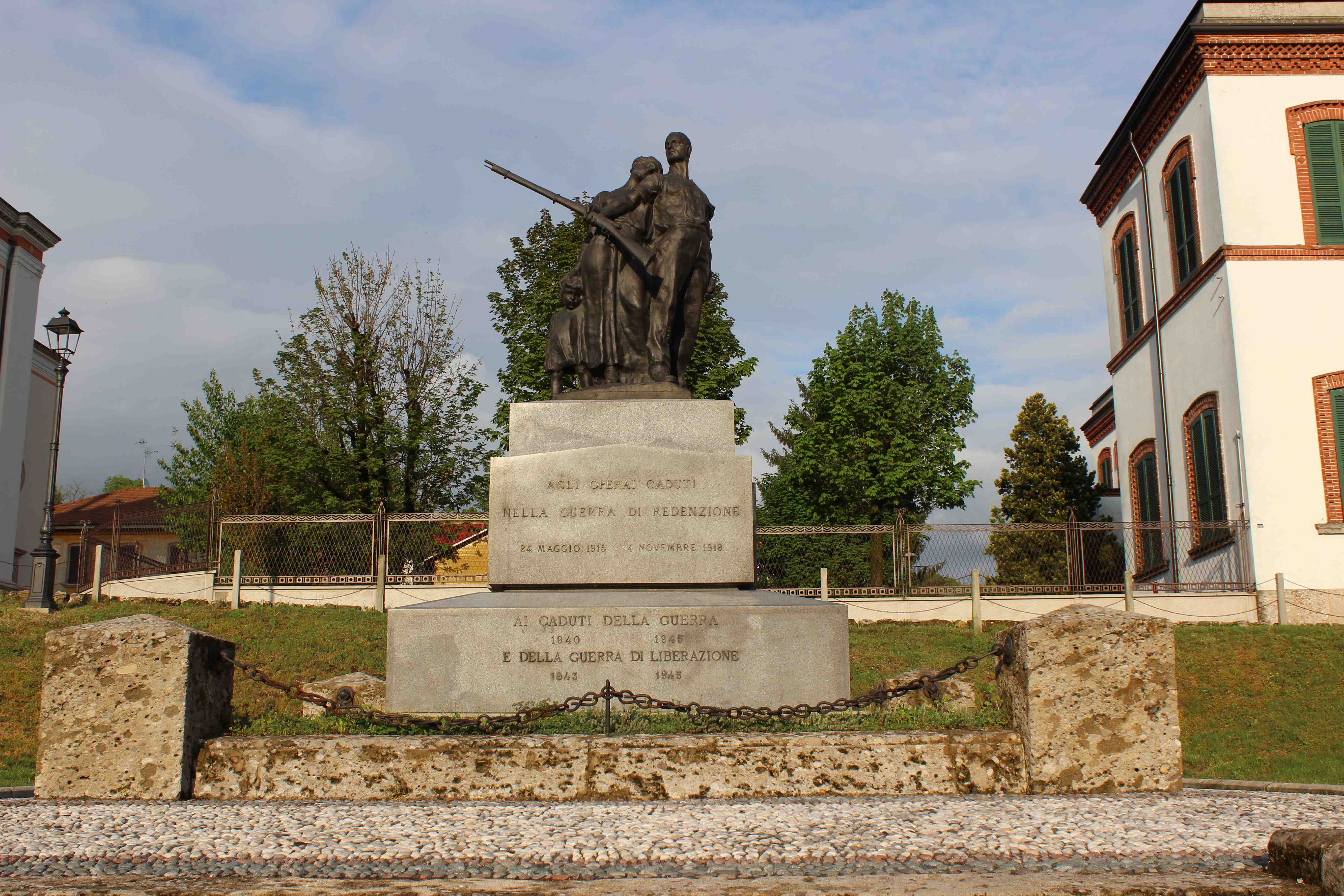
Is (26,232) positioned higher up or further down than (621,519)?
higher up

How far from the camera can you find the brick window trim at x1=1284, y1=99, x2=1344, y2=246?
24.3 metres

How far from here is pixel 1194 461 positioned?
26375 millimetres

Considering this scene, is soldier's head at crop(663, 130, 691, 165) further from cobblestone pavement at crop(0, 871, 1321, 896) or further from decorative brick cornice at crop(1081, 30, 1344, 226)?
decorative brick cornice at crop(1081, 30, 1344, 226)

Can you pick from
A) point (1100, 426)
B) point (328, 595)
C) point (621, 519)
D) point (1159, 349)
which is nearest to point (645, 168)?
point (621, 519)

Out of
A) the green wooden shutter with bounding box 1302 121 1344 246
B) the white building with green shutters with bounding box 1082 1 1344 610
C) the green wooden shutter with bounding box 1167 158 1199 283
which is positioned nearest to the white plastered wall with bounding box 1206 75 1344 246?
the white building with green shutters with bounding box 1082 1 1344 610

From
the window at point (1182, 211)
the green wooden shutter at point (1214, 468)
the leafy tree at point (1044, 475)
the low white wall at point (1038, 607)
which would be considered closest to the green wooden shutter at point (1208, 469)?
the green wooden shutter at point (1214, 468)

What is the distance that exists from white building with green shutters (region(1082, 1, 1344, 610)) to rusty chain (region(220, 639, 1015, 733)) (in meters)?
19.6

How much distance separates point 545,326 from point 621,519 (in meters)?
23.1

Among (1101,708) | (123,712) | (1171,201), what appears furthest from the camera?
(1171,201)

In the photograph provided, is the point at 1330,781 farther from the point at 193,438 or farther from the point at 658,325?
the point at 193,438

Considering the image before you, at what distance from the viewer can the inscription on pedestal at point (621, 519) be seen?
8547 mm

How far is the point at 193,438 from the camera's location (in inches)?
1746

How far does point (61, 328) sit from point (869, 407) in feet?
83.9

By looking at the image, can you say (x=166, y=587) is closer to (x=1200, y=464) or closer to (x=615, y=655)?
(x=615, y=655)
